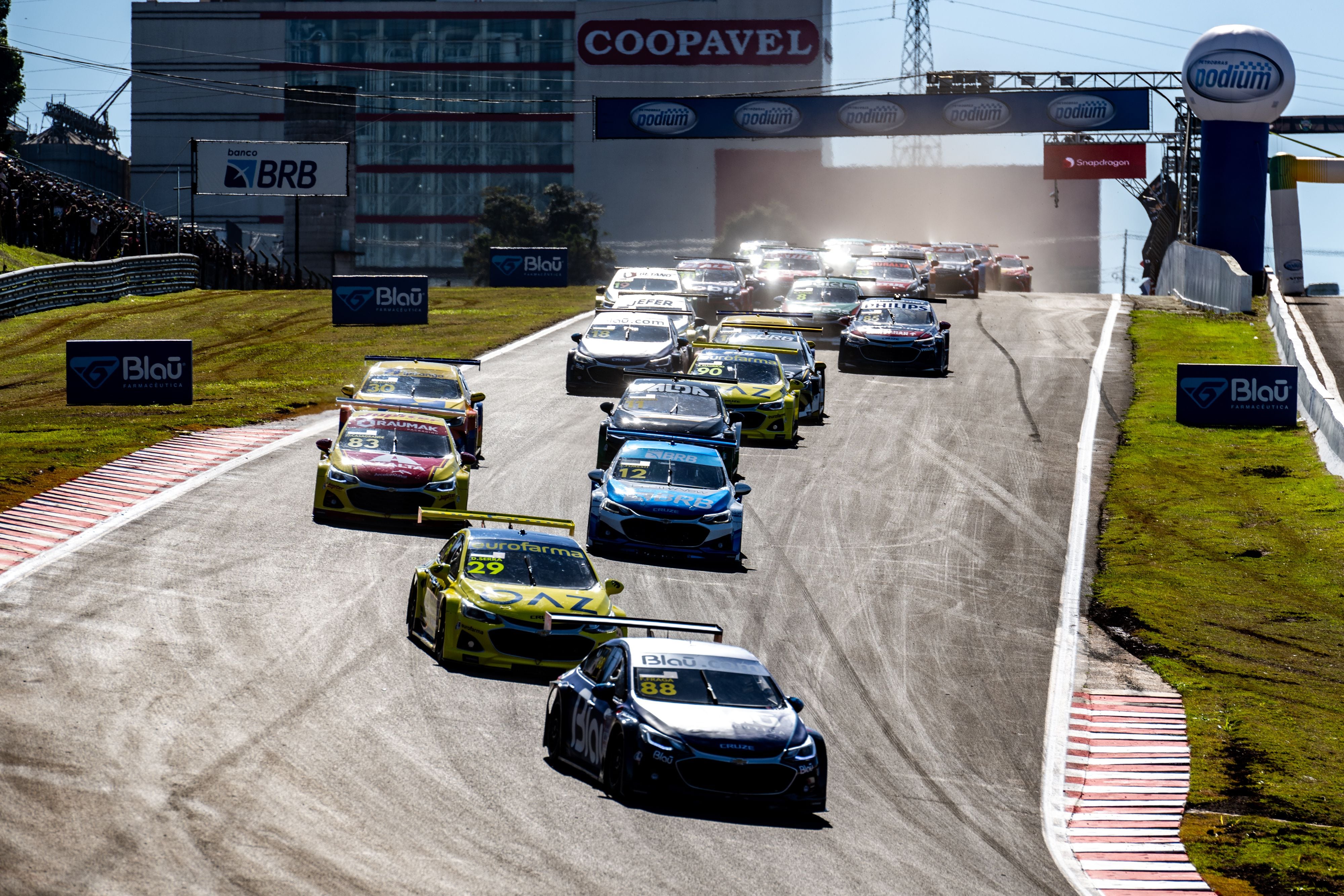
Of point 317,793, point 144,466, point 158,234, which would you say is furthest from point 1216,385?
point 158,234

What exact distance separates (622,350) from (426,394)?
7.57 metres

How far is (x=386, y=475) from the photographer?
2295cm

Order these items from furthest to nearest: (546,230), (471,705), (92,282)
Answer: (546,230) < (92,282) < (471,705)

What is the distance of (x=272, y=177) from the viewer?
238 ft

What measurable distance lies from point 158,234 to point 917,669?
180ft

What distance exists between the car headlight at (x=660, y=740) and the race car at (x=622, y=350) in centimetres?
2065

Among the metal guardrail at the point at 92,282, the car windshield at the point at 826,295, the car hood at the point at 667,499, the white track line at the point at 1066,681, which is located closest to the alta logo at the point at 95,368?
the car hood at the point at 667,499

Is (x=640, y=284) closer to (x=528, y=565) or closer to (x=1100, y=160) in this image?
(x=528, y=565)

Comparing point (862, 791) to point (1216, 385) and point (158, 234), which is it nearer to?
point (1216, 385)

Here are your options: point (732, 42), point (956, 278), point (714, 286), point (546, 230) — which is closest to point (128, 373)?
point (714, 286)

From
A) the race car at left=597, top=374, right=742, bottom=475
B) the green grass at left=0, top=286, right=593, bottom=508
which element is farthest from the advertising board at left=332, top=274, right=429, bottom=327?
the race car at left=597, top=374, right=742, bottom=475

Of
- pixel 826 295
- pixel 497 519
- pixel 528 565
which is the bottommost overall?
pixel 528 565

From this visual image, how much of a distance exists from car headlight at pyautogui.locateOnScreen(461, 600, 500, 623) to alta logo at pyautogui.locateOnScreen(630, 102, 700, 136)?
60.4 metres

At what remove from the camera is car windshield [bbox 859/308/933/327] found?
40.5 m
